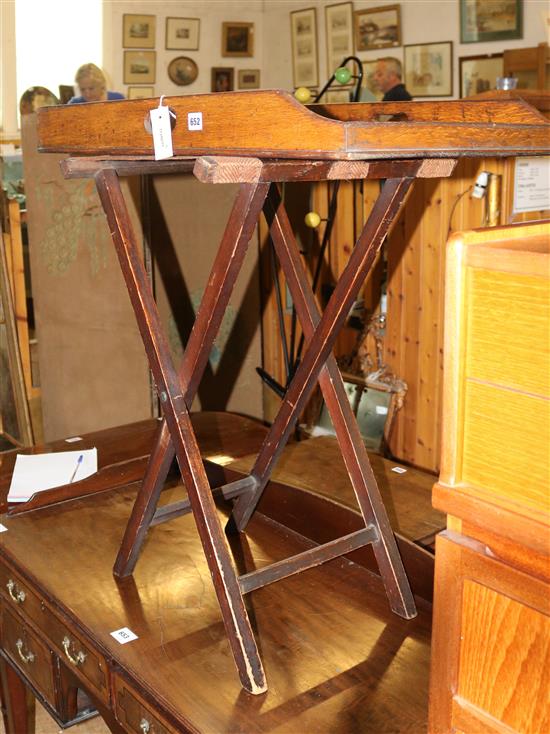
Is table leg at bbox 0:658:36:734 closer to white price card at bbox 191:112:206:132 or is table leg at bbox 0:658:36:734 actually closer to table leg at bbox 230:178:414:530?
table leg at bbox 230:178:414:530

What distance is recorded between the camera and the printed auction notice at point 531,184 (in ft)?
11.4

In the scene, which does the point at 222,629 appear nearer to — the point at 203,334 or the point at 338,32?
the point at 203,334

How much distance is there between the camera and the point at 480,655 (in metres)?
0.97

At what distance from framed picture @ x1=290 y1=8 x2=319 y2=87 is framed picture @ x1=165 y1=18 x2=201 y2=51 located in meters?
0.82

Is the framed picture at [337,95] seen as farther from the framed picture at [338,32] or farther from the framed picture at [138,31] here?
the framed picture at [138,31]

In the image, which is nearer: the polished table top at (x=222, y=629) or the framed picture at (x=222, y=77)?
the polished table top at (x=222, y=629)

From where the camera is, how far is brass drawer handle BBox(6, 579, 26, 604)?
179cm

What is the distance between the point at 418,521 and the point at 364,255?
66 cm

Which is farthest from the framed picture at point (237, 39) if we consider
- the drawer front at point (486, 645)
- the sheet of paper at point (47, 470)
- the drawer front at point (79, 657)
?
the drawer front at point (486, 645)

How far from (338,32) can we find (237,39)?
1102mm

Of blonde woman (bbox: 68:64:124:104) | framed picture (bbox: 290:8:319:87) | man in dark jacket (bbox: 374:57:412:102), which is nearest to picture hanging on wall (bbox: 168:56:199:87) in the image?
framed picture (bbox: 290:8:319:87)

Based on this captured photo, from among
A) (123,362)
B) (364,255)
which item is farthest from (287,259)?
(123,362)

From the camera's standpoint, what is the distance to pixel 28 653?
72.8 inches

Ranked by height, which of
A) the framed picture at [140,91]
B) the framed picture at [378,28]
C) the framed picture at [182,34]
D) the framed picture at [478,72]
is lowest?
the framed picture at [478,72]
